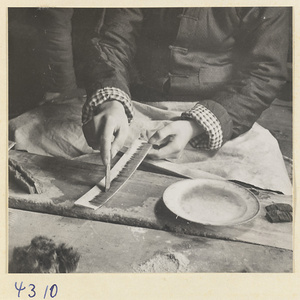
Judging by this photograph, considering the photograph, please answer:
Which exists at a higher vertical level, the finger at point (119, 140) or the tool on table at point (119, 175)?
the finger at point (119, 140)

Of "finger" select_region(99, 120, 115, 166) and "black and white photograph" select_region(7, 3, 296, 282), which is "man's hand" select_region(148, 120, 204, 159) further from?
"finger" select_region(99, 120, 115, 166)

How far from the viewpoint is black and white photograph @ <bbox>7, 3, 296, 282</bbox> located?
1156mm

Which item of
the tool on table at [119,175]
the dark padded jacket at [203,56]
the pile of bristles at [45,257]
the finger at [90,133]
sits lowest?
the pile of bristles at [45,257]

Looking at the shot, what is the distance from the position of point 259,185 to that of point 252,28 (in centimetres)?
46

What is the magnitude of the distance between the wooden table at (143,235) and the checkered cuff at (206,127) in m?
0.21

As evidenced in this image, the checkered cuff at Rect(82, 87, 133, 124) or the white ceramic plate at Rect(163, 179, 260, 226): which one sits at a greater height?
the checkered cuff at Rect(82, 87, 133, 124)

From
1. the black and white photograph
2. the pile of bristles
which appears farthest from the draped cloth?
the pile of bristles

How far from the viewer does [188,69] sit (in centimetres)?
123

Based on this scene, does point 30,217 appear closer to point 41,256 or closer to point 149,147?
point 41,256

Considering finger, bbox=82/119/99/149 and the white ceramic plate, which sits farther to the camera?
finger, bbox=82/119/99/149

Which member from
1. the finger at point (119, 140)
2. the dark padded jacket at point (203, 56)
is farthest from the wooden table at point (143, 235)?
the dark padded jacket at point (203, 56)

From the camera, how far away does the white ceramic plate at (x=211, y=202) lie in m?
1.11
